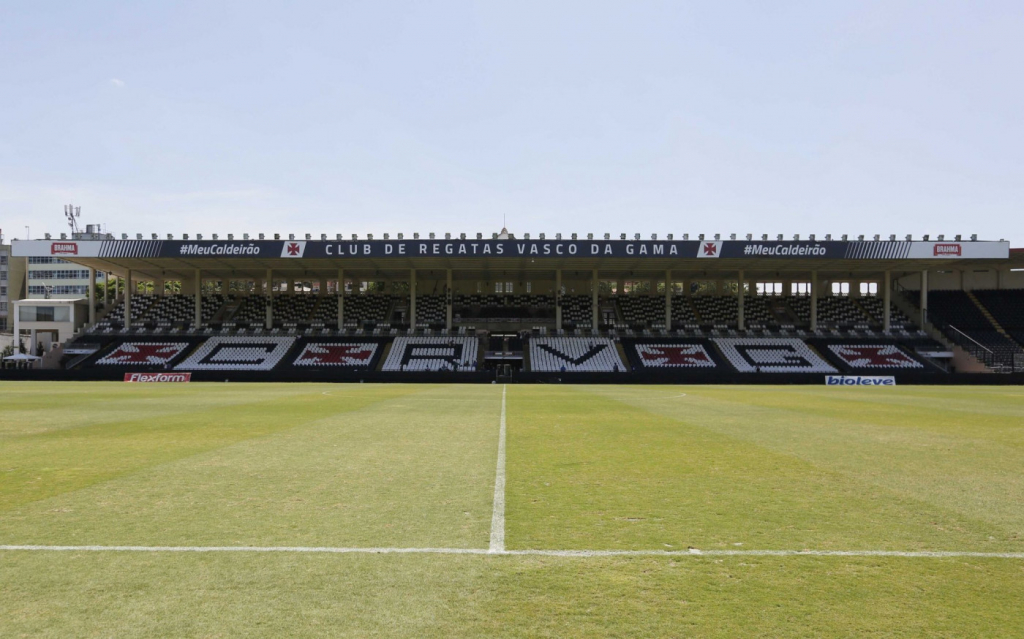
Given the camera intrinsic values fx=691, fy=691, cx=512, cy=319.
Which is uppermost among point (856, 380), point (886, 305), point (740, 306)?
point (886, 305)

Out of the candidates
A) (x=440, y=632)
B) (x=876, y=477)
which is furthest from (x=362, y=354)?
(x=440, y=632)

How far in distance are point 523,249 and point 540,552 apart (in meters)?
49.5

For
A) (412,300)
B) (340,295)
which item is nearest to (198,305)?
(340,295)

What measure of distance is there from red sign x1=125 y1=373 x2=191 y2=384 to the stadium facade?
7.86ft

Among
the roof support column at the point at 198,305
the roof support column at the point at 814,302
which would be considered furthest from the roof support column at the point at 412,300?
the roof support column at the point at 814,302

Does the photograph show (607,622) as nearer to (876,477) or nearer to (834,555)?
(834,555)

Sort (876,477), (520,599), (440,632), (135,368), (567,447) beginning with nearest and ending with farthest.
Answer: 1. (440,632)
2. (520,599)
3. (876,477)
4. (567,447)
5. (135,368)

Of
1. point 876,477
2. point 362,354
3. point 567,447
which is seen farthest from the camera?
point 362,354

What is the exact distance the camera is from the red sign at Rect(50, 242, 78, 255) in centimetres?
5528

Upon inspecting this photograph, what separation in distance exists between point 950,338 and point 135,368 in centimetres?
6638

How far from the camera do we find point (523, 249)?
54594 mm

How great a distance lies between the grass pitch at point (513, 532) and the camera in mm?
4359

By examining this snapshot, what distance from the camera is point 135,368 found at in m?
52.6

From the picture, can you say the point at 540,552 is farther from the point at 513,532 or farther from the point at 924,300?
the point at 924,300
